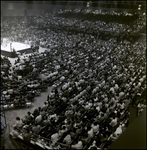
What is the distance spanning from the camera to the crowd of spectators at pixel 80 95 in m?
7.32

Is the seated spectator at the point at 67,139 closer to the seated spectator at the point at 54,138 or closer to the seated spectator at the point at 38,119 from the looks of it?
the seated spectator at the point at 54,138

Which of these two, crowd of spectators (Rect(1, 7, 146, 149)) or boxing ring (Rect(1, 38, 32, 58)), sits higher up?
boxing ring (Rect(1, 38, 32, 58))

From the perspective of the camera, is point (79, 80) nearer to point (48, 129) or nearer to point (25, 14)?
point (48, 129)

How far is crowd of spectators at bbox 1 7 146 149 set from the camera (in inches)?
288

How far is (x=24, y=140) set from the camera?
22.3ft

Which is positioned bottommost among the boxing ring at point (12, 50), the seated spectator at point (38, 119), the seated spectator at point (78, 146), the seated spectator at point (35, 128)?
the seated spectator at point (78, 146)

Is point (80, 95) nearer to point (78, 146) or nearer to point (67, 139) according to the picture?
point (67, 139)

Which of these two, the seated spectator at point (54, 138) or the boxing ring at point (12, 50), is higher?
the boxing ring at point (12, 50)

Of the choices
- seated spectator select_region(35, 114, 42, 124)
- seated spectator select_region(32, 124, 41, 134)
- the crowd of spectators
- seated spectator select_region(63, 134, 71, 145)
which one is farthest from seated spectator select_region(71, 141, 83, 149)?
seated spectator select_region(35, 114, 42, 124)

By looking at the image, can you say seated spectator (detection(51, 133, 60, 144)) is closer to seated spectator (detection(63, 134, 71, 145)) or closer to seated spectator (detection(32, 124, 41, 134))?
seated spectator (detection(63, 134, 71, 145))

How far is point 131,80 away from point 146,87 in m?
1.42

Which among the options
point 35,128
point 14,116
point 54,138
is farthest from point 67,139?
point 14,116

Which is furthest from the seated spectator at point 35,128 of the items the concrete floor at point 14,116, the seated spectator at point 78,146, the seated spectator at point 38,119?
the seated spectator at point 78,146

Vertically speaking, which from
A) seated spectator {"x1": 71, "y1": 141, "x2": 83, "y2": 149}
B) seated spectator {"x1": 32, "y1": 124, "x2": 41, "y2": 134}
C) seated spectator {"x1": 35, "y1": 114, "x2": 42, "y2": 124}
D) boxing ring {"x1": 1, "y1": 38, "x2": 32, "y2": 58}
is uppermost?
boxing ring {"x1": 1, "y1": 38, "x2": 32, "y2": 58}
